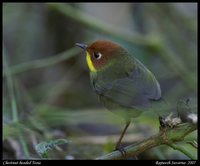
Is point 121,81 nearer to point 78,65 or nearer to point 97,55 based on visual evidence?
point 97,55

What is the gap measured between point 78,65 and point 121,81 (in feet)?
7.67

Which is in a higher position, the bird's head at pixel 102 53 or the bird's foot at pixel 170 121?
the bird's head at pixel 102 53

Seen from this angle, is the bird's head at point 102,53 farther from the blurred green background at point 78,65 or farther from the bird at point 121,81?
the blurred green background at point 78,65

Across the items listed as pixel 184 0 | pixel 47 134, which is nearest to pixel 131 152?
pixel 47 134

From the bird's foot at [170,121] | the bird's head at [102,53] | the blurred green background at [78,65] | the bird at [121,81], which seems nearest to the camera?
the bird's foot at [170,121]

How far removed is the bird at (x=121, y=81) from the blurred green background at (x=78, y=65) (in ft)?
2.08

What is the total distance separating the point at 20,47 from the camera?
4.56 metres

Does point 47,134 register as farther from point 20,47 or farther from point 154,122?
point 20,47

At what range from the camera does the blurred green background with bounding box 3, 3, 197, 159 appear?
3197 mm

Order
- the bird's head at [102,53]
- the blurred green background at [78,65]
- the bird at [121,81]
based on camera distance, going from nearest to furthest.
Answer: the bird at [121,81] → the bird's head at [102,53] → the blurred green background at [78,65]

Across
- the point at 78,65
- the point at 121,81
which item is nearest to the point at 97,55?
the point at 121,81

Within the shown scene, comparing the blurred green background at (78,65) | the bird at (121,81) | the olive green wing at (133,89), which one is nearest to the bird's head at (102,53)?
the bird at (121,81)

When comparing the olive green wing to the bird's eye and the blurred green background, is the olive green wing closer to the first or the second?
the bird's eye

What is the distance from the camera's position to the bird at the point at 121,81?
1.99 m
